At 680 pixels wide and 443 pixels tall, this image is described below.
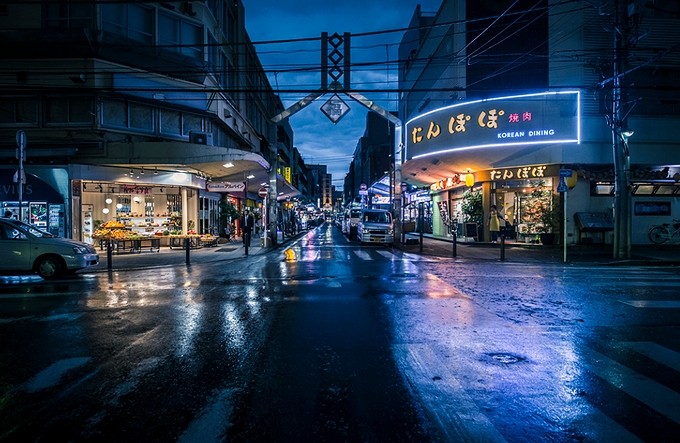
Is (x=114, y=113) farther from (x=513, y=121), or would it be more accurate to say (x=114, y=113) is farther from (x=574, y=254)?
(x=574, y=254)

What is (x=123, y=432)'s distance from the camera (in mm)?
3738

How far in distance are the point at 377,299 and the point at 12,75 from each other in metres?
21.1

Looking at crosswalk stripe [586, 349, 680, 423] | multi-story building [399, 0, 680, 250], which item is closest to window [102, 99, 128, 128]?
multi-story building [399, 0, 680, 250]

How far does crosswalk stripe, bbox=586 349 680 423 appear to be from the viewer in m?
4.21

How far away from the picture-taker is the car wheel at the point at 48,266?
12.9 metres

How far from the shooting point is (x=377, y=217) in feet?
88.2

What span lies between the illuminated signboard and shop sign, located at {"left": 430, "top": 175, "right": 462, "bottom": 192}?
14.7 feet

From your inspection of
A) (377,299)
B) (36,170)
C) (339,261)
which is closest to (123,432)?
(377,299)

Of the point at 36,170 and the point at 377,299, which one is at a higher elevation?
the point at 36,170

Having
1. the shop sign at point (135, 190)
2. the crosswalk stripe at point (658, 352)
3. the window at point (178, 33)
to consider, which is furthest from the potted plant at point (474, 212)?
the crosswalk stripe at point (658, 352)

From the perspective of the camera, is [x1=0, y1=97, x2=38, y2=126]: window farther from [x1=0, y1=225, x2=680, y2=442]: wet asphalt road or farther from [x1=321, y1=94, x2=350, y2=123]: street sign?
[x1=0, y1=225, x2=680, y2=442]: wet asphalt road

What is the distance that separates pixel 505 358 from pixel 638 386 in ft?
4.59

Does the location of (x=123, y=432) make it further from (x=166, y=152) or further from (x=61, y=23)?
(x=61, y=23)

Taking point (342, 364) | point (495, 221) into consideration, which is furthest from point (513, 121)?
point (342, 364)
